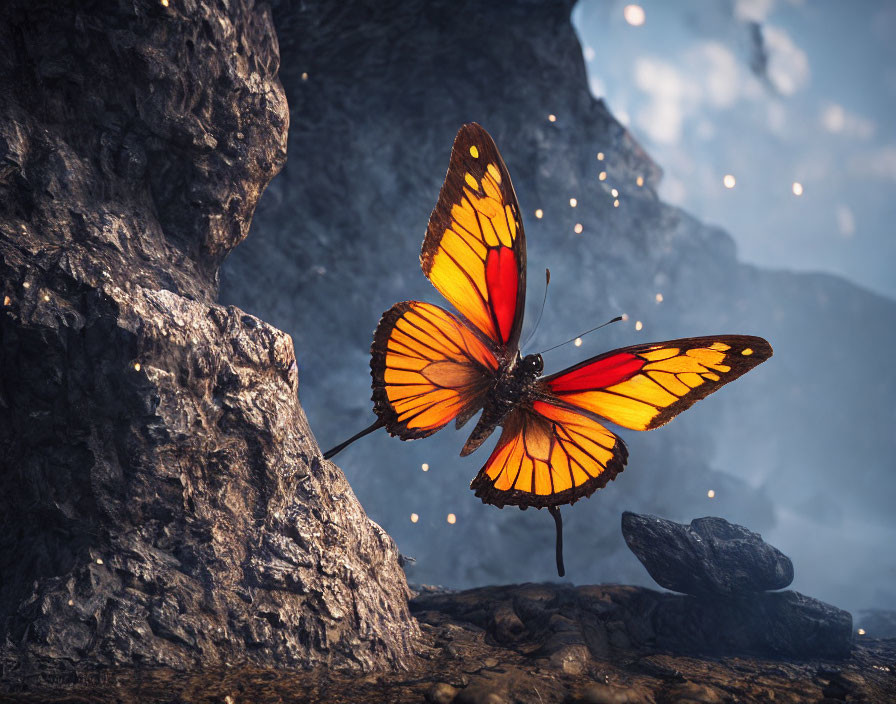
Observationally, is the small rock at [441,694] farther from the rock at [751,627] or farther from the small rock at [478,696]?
the rock at [751,627]

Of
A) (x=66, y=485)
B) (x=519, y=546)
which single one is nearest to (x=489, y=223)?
(x=66, y=485)

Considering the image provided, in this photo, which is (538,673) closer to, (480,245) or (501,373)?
(501,373)

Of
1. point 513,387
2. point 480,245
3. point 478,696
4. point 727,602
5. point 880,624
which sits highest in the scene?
point 480,245

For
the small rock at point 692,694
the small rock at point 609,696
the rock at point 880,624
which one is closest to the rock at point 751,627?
the small rock at point 692,694

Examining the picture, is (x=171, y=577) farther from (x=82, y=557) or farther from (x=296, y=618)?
(x=296, y=618)

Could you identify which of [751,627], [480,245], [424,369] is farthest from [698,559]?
[480,245]

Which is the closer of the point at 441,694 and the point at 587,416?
the point at 441,694
